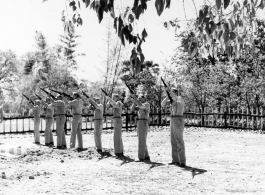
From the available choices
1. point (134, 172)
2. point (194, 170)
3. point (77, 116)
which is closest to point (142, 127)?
point (134, 172)

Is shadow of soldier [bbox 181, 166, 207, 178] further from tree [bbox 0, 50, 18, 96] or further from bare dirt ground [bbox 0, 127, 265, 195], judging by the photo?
tree [bbox 0, 50, 18, 96]

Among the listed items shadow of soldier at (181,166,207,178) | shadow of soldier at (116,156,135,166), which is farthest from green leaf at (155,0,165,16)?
shadow of soldier at (116,156,135,166)

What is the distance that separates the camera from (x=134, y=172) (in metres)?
9.74

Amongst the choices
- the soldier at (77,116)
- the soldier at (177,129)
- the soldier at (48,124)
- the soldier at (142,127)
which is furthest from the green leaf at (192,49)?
the soldier at (48,124)

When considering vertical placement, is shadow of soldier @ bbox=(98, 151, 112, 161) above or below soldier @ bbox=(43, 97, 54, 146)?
below

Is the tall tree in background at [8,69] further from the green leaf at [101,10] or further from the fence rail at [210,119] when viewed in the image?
the green leaf at [101,10]

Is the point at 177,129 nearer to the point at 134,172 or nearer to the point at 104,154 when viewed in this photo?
the point at 134,172

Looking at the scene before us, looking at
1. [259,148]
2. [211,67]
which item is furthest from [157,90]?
[259,148]

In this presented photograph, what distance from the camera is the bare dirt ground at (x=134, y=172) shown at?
26.0 feet

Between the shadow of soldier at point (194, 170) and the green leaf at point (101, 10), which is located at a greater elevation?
the green leaf at point (101, 10)

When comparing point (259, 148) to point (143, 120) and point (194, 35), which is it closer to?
point (143, 120)

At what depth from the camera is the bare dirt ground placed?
26.0 feet

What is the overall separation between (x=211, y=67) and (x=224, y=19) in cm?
2511

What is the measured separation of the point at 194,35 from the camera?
4.12m
